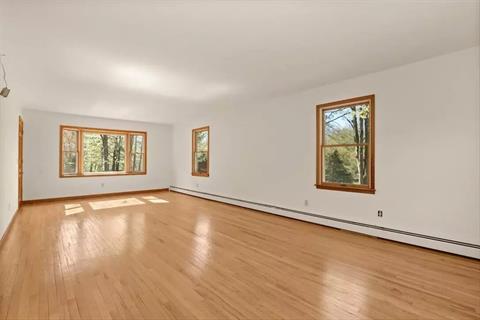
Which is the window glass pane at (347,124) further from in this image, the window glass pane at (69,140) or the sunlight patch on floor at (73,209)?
the window glass pane at (69,140)

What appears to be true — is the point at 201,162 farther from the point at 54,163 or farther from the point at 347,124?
the point at 347,124

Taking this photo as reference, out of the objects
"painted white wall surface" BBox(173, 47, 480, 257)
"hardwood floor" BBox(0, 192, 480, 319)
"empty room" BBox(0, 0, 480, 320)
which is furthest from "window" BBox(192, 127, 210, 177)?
"hardwood floor" BBox(0, 192, 480, 319)

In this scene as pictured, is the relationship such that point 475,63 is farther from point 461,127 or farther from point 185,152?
point 185,152

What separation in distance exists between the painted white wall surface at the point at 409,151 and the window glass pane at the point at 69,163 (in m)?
6.10

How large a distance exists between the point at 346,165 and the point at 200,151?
16.3 ft

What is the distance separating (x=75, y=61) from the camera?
343 centimetres

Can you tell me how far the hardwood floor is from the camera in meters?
2.02

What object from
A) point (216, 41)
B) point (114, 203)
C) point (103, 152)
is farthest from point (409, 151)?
point (103, 152)

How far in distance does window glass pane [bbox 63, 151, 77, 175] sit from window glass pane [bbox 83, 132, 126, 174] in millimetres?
271

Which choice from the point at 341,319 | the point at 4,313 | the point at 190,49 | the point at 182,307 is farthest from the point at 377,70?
the point at 4,313

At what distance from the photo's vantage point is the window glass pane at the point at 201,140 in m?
7.94

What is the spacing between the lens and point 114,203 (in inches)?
270

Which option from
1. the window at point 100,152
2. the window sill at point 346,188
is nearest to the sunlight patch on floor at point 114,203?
the window at point 100,152

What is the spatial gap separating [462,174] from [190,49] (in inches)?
150
